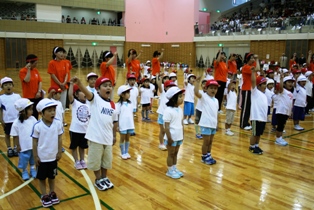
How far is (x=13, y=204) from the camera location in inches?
147

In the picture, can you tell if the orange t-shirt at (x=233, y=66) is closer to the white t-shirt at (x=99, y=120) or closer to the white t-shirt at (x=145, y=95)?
the white t-shirt at (x=145, y=95)

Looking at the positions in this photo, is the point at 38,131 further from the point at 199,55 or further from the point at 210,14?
the point at 210,14

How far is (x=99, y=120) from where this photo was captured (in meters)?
3.90

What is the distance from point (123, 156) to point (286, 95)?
3.85 meters

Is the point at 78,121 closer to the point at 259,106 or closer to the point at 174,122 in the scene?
the point at 174,122

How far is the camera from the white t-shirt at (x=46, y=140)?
3623mm

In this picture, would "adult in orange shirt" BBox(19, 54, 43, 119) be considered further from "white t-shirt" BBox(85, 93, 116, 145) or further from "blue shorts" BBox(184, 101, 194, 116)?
"blue shorts" BBox(184, 101, 194, 116)

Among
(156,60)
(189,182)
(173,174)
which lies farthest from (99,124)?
(156,60)

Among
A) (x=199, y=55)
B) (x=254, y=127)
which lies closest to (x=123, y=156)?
(x=254, y=127)

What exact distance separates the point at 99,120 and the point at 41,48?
1063 inches

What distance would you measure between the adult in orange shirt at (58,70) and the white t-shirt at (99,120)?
241 centimetres

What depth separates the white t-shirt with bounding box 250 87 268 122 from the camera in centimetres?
566

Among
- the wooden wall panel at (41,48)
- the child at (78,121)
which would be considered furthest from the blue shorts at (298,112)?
the wooden wall panel at (41,48)

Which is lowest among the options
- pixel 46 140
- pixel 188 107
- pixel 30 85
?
pixel 188 107
